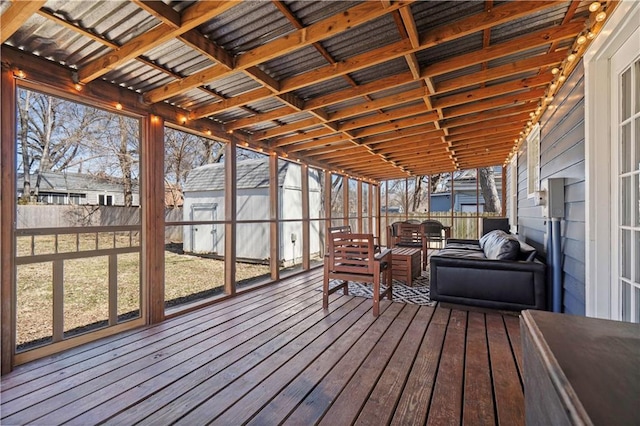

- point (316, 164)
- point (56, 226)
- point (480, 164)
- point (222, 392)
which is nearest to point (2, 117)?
point (56, 226)

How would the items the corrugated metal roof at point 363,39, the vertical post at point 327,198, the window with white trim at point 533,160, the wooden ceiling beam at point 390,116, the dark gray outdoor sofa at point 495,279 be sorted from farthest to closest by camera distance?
1. the vertical post at point 327,198
2. the window with white trim at point 533,160
3. the wooden ceiling beam at point 390,116
4. the dark gray outdoor sofa at point 495,279
5. the corrugated metal roof at point 363,39

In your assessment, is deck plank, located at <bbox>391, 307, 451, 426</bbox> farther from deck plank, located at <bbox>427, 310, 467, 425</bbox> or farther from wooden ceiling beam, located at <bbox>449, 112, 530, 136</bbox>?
wooden ceiling beam, located at <bbox>449, 112, 530, 136</bbox>

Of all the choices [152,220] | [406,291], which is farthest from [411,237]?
[152,220]

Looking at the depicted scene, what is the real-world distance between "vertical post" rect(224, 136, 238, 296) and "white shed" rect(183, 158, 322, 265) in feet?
1.13

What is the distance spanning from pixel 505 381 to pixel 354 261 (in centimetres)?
182

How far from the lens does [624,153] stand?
5.96 feet

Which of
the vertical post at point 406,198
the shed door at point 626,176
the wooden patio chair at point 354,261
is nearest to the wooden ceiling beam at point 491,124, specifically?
the shed door at point 626,176

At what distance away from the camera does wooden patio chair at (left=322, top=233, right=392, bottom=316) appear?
10.8ft

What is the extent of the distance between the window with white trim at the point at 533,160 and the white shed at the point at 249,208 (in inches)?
163

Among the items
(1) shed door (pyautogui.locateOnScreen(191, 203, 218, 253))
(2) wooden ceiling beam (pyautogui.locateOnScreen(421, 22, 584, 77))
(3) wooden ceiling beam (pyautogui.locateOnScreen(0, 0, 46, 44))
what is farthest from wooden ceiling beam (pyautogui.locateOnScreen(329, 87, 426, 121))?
(1) shed door (pyautogui.locateOnScreen(191, 203, 218, 253))

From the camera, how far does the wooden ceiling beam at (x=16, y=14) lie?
160 cm

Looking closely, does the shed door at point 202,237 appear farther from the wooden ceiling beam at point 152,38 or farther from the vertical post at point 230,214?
the wooden ceiling beam at point 152,38

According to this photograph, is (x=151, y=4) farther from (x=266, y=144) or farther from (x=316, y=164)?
(x=316, y=164)

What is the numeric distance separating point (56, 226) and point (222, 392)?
212cm
